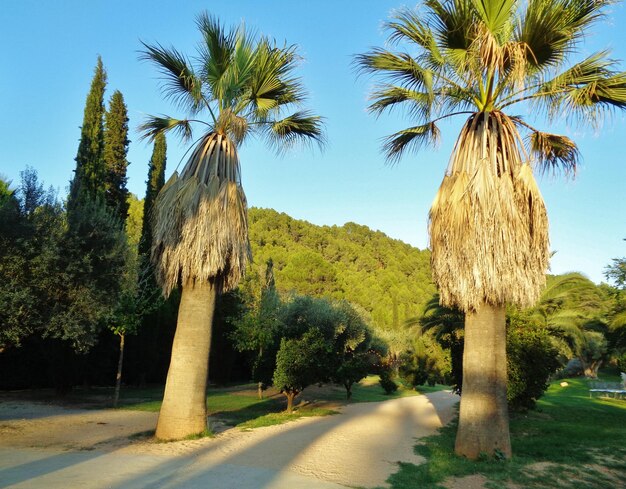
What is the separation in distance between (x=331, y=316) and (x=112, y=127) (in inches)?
595

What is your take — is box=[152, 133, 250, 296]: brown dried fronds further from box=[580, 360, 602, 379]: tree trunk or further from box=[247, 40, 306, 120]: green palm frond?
box=[580, 360, 602, 379]: tree trunk

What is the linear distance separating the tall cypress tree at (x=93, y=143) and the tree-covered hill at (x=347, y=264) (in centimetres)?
2705

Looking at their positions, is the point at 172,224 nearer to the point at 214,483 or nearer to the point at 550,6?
the point at 214,483

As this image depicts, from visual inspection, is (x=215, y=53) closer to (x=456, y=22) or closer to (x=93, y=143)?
(x=456, y=22)

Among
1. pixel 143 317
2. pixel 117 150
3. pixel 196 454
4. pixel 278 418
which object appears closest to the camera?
pixel 196 454

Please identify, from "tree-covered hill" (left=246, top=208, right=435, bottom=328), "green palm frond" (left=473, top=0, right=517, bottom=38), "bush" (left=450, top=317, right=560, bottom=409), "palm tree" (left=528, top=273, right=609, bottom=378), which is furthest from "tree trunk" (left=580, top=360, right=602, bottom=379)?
"green palm frond" (left=473, top=0, right=517, bottom=38)

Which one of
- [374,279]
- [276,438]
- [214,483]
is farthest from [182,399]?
[374,279]

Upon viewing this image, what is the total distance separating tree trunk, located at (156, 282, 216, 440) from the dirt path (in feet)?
1.46

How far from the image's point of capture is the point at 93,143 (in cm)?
2105

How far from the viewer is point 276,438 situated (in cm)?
1059

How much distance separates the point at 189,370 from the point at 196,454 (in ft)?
6.08

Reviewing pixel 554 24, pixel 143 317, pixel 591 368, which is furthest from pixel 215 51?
pixel 591 368

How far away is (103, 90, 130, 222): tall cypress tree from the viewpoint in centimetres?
2456

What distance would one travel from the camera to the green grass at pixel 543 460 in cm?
732
